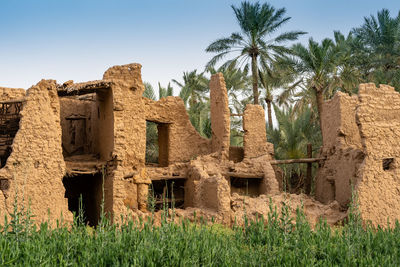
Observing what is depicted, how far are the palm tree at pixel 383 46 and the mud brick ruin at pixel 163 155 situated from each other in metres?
7.04

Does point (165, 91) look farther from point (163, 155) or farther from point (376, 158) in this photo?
point (376, 158)

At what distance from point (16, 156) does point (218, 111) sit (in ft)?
26.1

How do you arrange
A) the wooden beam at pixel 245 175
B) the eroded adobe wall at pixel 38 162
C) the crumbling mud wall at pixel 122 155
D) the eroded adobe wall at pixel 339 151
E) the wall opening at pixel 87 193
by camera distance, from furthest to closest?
1. the wooden beam at pixel 245 175
2. the wall opening at pixel 87 193
3. the eroded adobe wall at pixel 339 151
4. the crumbling mud wall at pixel 122 155
5. the eroded adobe wall at pixel 38 162

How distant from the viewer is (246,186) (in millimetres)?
17156

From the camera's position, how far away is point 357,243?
7.92 meters

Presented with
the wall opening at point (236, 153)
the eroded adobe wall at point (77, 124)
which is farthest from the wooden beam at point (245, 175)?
the eroded adobe wall at point (77, 124)

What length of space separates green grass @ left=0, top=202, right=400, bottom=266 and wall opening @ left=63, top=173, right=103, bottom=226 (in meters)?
6.02

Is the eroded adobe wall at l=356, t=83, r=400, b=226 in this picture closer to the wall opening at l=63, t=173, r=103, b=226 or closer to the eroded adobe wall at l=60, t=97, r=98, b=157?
the wall opening at l=63, t=173, r=103, b=226

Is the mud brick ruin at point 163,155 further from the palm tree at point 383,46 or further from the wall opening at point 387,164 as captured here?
the palm tree at point 383,46

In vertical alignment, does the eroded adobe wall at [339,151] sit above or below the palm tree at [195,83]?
below

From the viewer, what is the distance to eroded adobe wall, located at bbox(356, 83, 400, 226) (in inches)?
476

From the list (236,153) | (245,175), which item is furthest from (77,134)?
(245,175)

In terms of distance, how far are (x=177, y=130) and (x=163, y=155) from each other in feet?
3.99

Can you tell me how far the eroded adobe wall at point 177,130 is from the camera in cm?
1783
